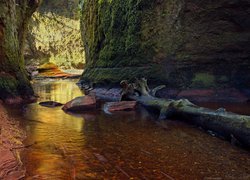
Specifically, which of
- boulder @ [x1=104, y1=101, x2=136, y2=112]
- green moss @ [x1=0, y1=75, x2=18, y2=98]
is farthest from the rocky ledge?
green moss @ [x1=0, y1=75, x2=18, y2=98]

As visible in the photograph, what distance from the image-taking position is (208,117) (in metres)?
5.89

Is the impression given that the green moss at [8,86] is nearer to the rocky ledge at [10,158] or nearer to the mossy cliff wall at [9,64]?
the mossy cliff wall at [9,64]

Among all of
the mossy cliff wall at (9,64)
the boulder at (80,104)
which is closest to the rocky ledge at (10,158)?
the boulder at (80,104)

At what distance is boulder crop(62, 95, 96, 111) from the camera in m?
8.25

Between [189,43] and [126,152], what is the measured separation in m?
7.21

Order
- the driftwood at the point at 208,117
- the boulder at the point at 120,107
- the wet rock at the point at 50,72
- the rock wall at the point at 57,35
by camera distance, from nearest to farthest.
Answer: the driftwood at the point at 208,117 → the boulder at the point at 120,107 → the wet rock at the point at 50,72 → the rock wall at the point at 57,35

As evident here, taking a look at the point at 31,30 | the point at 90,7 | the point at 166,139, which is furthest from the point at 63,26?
the point at 166,139

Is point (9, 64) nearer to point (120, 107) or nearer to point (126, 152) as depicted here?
point (120, 107)

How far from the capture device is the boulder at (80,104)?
27.1 ft

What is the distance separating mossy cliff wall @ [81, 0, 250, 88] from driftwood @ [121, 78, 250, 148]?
2.43m

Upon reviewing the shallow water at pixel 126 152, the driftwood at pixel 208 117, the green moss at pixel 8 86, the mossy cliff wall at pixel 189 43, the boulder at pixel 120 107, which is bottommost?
the shallow water at pixel 126 152

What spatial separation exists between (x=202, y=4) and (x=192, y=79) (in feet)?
8.16

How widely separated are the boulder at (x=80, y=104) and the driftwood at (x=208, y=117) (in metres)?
1.37

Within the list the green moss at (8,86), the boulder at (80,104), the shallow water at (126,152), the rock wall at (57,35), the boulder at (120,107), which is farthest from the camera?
the rock wall at (57,35)
